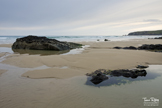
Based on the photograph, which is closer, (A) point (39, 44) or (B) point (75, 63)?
(B) point (75, 63)

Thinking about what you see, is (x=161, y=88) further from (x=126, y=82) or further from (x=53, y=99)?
(x=53, y=99)

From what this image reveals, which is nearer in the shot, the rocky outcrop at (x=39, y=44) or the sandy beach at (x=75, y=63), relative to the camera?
the sandy beach at (x=75, y=63)

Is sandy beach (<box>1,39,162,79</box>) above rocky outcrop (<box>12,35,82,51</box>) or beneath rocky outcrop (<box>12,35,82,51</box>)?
beneath

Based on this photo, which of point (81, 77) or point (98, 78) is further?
point (81, 77)

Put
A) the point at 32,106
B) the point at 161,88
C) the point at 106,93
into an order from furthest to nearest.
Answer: the point at 161,88 < the point at 106,93 < the point at 32,106

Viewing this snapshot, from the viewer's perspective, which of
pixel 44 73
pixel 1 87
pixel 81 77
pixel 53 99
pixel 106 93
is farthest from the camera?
pixel 44 73

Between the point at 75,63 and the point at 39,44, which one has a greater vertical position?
the point at 39,44

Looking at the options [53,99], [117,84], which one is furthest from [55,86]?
[117,84]

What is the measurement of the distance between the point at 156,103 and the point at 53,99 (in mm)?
2635

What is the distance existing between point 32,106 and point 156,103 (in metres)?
3.08

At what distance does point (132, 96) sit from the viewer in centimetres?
312

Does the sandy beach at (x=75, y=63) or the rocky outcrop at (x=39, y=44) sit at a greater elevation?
the rocky outcrop at (x=39, y=44)

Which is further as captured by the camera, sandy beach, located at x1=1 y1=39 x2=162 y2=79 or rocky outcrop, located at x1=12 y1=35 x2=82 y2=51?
rocky outcrop, located at x1=12 y1=35 x2=82 y2=51

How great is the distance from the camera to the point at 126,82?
4023 millimetres
